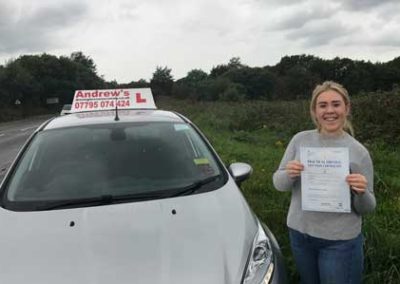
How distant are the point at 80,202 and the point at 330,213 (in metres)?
1.48

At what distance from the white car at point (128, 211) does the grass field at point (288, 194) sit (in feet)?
3.67

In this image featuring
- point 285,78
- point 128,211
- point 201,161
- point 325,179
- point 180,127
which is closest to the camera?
point 325,179

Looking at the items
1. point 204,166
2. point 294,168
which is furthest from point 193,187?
point 294,168

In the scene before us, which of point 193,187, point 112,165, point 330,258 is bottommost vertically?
point 330,258

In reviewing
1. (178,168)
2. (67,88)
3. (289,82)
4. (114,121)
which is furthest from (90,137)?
(67,88)

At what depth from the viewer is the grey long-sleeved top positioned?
2.75 metres

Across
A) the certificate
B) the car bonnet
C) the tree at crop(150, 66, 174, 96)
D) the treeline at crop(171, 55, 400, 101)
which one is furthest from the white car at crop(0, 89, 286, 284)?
the tree at crop(150, 66, 174, 96)

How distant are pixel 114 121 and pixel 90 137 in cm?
31

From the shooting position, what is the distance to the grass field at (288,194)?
379 centimetres

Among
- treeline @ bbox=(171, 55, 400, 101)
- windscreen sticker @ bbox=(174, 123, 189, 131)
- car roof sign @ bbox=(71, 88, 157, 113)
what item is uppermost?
car roof sign @ bbox=(71, 88, 157, 113)

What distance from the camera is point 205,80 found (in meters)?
77.0

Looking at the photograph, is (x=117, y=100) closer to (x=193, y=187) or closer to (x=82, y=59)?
(x=193, y=187)

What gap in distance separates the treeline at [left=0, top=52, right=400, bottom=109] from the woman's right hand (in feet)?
155

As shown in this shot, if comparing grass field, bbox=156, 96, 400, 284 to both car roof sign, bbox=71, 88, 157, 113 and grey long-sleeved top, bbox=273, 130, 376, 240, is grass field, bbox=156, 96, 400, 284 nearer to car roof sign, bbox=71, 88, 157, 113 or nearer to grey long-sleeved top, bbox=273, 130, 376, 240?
grey long-sleeved top, bbox=273, 130, 376, 240
